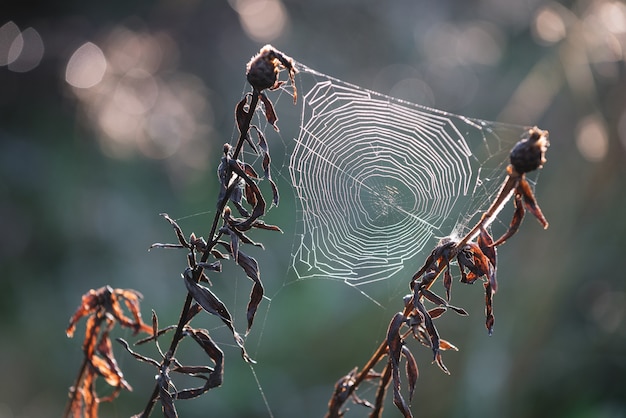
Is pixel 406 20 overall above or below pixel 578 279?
above

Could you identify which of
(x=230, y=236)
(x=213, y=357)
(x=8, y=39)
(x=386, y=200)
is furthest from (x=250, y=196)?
(x=8, y=39)

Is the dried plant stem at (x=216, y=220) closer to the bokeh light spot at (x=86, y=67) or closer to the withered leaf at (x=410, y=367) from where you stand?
the withered leaf at (x=410, y=367)

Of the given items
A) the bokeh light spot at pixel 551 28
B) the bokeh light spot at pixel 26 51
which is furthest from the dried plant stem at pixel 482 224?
the bokeh light spot at pixel 26 51

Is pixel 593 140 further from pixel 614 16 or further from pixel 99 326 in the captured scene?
pixel 99 326

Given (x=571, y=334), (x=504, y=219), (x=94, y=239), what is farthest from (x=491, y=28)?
(x=94, y=239)

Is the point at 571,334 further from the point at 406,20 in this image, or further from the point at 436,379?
the point at 406,20

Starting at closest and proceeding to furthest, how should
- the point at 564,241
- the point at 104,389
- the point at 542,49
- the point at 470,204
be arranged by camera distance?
the point at 470,204 → the point at 564,241 → the point at 104,389 → the point at 542,49
